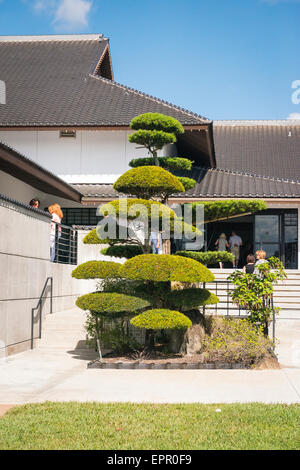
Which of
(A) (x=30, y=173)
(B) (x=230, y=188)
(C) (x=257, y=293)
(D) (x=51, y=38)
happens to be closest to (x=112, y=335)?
(C) (x=257, y=293)

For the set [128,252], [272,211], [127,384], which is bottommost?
[127,384]

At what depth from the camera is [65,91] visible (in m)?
24.7

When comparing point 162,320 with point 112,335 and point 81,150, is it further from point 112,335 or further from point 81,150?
point 81,150

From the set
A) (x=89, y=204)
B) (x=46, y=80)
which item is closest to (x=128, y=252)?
(x=89, y=204)

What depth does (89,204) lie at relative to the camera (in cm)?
2123

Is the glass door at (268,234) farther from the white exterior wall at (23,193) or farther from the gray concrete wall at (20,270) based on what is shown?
the gray concrete wall at (20,270)

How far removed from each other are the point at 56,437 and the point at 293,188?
16957 millimetres

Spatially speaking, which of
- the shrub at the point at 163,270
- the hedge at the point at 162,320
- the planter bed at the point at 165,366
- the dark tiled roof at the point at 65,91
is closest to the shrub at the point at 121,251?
the shrub at the point at 163,270

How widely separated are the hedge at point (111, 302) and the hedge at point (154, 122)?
447 centimetres

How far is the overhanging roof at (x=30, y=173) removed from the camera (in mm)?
14376

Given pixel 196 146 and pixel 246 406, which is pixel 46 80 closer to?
pixel 196 146

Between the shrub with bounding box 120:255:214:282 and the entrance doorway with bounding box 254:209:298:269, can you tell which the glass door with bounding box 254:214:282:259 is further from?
the shrub with bounding box 120:255:214:282

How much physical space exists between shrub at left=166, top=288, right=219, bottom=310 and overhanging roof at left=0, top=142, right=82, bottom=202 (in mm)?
5537

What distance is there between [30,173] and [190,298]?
7.08m
